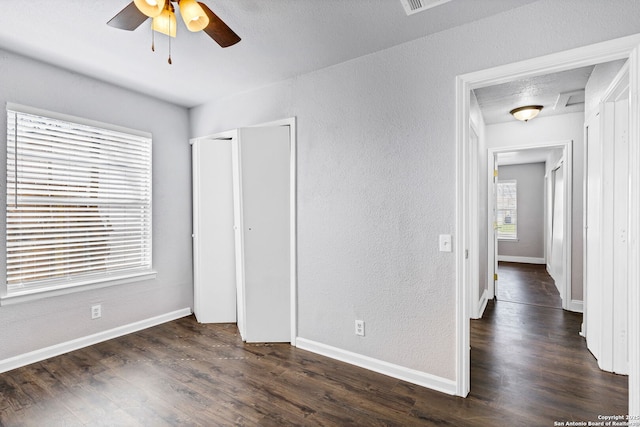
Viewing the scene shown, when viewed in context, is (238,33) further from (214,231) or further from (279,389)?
(279,389)

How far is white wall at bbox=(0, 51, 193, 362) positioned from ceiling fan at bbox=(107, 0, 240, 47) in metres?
1.58

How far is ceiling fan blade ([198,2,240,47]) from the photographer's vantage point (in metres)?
1.77

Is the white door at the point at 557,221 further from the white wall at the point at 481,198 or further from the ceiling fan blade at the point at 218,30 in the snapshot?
the ceiling fan blade at the point at 218,30

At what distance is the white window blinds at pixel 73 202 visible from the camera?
8.80 ft

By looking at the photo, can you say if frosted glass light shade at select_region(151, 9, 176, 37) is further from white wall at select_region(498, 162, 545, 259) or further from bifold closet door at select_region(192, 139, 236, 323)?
white wall at select_region(498, 162, 545, 259)

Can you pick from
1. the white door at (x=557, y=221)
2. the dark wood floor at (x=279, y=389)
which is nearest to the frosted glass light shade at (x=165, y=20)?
the dark wood floor at (x=279, y=389)

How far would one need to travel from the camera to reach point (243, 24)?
7.25 ft

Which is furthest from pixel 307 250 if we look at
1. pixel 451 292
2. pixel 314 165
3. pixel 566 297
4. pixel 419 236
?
pixel 566 297

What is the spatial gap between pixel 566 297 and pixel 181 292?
475 cm

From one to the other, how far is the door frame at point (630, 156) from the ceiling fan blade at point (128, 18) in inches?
77.8

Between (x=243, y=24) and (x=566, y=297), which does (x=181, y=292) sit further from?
(x=566, y=297)

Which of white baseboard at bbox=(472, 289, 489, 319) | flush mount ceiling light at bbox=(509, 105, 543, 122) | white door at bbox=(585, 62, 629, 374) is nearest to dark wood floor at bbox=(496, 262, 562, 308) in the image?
white baseboard at bbox=(472, 289, 489, 319)

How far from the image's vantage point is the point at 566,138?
13.9 ft

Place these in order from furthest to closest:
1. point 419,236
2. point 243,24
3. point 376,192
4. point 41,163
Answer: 1. point 41,163
2. point 376,192
3. point 419,236
4. point 243,24
